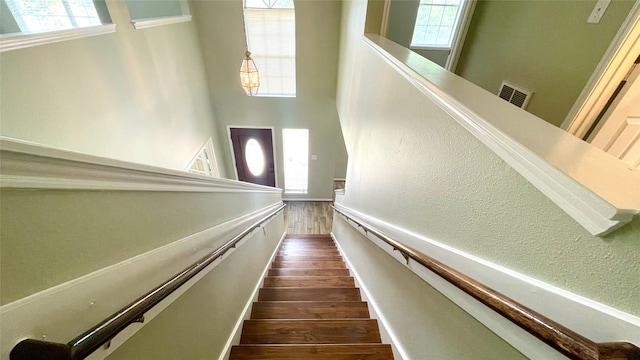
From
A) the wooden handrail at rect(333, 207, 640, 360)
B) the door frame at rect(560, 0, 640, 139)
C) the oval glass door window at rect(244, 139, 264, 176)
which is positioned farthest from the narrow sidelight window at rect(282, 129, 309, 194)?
the wooden handrail at rect(333, 207, 640, 360)

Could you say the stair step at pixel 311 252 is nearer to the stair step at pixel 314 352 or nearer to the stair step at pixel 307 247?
the stair step at pixel 307 247

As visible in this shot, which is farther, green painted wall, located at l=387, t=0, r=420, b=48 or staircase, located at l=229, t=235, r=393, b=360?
green painted wall, located at l=387, t=0, r=420, b=48

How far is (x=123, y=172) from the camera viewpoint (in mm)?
645

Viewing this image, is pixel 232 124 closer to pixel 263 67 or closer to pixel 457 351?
pixel 263 67

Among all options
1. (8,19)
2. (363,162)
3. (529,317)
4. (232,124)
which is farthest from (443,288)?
(232,124)

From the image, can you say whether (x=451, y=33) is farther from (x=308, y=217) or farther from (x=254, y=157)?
(x=254, y=157)

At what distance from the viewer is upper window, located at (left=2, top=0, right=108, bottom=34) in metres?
1.47

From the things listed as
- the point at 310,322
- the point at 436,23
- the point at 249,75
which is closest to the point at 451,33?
the point at 436,23

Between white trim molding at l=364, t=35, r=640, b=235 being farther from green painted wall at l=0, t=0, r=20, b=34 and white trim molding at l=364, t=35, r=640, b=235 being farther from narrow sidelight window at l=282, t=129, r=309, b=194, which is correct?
narrow sidelight window at l=282, t=129, r=309, b=194

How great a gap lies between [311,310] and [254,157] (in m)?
4.30

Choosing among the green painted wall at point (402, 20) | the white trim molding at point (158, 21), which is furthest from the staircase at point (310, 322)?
the white trim molding at point (158, 21)

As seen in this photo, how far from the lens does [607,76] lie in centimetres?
154

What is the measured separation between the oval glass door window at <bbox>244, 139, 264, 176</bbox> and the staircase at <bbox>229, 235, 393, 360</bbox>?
343cm

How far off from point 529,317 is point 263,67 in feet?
16.5
